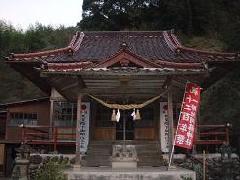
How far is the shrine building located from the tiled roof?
0.18 ft

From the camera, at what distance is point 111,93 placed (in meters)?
17.7

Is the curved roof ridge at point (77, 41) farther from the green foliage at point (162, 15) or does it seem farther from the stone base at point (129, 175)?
the green foliage at point (162, 15)

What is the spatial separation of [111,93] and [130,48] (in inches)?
133

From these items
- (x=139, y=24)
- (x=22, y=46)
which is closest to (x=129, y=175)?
(x=139, y=24)

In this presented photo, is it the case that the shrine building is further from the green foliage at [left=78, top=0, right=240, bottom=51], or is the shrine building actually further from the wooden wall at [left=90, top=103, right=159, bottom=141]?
the green foliage at [left=78, top=0, right=240, bottom=51]

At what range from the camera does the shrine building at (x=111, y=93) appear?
1416cm

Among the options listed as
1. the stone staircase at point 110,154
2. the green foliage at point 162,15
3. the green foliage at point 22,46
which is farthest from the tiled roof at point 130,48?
the green foliage at point 162,15

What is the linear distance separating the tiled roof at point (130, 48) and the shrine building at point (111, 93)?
5cm

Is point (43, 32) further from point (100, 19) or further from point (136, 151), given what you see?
point (136, 151)

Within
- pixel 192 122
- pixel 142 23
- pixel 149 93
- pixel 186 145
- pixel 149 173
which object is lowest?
pixel 149 173

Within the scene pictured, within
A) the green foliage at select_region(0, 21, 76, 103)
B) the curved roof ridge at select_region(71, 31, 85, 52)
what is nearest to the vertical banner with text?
the curved roof ridge at select_region(71, 31, 85, 52)

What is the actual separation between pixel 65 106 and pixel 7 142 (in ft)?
18.4

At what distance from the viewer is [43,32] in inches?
1923

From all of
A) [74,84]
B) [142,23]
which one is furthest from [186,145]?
[142,23]
